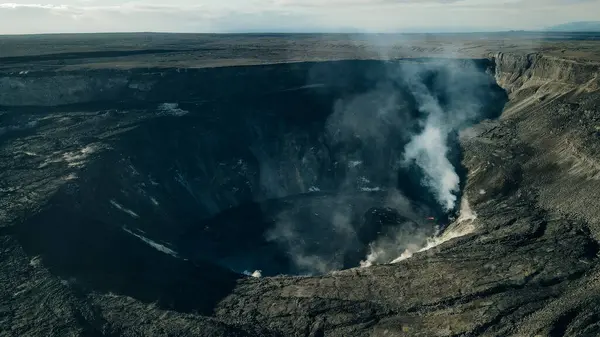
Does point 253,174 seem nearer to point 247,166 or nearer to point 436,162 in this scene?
point 247,166

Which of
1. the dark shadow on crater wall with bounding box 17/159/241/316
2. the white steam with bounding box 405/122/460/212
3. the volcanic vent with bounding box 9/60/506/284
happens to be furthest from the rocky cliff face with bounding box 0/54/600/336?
the white steam with bounding box 405/122/460/212

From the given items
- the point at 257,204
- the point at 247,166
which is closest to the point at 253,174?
the point at 247,166

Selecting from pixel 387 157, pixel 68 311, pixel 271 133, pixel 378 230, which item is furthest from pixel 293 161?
pixel 68 311

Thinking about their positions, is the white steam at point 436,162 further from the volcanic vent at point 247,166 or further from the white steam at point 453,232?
the white steam at point 453,232

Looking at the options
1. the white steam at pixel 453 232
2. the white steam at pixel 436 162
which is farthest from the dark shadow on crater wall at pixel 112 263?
the white steam at pixel 436 162

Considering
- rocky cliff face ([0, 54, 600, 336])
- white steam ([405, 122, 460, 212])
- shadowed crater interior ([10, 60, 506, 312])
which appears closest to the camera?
rocky cliff face ([0, 54, 600, 336])

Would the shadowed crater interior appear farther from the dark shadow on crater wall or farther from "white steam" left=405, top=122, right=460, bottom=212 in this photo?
"white steam" left=405, top=122, right=460, bottom=212
